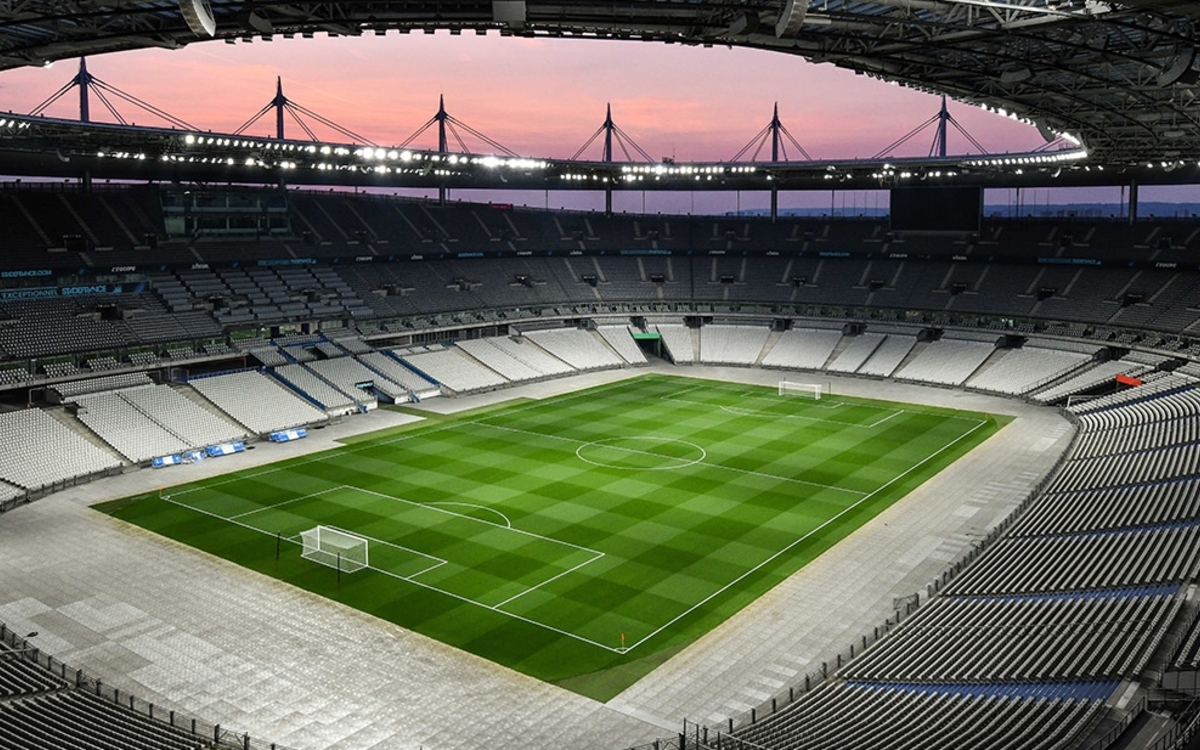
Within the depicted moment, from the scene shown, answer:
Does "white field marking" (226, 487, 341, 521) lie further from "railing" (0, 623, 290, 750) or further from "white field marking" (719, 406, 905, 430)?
"white field marking" (719, 406, 905, 430)

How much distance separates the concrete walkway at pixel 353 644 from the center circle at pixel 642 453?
11337mm

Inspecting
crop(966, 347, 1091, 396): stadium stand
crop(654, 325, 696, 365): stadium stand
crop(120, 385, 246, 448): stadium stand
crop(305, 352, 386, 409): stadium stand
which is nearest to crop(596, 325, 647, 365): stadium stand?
crop(654, 325, 696, 365): stadium stand

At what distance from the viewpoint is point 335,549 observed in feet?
108

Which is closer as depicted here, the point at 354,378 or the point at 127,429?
the point at 127,429

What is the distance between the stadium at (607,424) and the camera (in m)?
20.9

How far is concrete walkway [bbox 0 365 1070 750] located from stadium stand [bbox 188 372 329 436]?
13.5 meters

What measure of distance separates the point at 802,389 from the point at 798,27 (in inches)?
1880

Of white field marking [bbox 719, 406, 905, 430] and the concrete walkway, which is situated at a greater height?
white field marking [bbox 719, 406, 905, 430]

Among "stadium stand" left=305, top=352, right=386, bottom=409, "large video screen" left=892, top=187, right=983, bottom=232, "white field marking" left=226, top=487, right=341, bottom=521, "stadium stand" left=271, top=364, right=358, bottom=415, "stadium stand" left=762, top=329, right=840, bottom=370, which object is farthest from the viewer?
"large video screen" left=892, top=187, right=983, bottom=232

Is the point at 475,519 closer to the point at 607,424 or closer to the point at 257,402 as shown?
the point at 607,424

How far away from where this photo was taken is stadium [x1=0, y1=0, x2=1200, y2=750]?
2088cm

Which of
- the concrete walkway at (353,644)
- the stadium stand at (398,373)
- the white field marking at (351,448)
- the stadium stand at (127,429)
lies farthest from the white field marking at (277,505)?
the stadium stand at (398,373)

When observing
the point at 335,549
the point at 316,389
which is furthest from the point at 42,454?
the point at 335,549

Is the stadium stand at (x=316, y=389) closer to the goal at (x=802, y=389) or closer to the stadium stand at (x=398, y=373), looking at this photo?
the stadium stand at (x=398, y=373)
